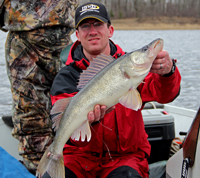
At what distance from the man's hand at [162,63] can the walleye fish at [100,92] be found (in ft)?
0.25

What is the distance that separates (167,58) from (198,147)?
2.47 feet

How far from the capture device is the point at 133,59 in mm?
1979

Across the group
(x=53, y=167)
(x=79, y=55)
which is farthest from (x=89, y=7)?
(x=53, y=167)

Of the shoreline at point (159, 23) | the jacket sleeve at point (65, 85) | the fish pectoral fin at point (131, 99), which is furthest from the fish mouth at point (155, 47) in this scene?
the shoreline at point (159, 23)

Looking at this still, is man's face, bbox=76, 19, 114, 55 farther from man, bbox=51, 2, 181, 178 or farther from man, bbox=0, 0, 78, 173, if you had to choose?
man, bbox=0, 0, 78, 173

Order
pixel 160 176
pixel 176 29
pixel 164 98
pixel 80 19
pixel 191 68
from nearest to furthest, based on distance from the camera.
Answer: pixel 164 98, pixel 80 19, pixel 160 176, pixel 191 68, pixel 176 29

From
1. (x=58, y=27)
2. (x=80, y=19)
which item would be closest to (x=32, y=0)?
(x=58, y=27)

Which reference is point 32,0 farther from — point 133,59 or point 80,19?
point 133,59

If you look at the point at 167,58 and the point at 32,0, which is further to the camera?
the point at 32,0

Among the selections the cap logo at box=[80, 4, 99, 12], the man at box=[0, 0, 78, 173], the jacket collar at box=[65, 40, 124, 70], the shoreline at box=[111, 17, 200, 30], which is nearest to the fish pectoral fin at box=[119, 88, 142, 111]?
the jacket collar at box=[65, 40, 124, 70]

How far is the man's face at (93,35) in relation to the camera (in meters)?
2.73

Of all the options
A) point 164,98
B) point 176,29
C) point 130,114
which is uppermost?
point 164,98

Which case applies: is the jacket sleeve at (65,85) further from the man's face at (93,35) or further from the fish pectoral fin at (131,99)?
the fish pectoral fin at (131,99)

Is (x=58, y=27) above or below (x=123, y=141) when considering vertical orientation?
above
